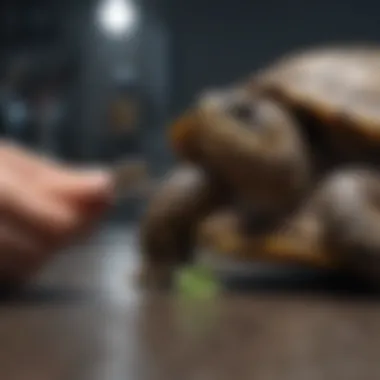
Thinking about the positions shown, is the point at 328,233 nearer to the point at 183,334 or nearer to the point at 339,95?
the point at 339,95

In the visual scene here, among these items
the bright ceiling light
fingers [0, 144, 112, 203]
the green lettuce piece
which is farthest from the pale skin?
the bright ceiling light

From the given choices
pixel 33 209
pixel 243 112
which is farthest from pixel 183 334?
pixel 243 112

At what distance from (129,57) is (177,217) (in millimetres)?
1320

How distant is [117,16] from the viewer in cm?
244

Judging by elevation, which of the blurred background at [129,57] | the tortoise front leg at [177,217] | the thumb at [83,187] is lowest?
the thumb at [83,187]

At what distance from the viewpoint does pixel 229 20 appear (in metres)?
2.35

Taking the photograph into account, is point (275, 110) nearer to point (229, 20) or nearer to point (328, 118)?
point (328, 118)

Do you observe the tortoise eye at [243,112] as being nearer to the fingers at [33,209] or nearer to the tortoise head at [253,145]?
the tortoise head at [253,145]

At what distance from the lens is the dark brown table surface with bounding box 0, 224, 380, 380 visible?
1.74 ft

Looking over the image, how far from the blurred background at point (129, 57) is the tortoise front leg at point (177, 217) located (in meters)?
1.15

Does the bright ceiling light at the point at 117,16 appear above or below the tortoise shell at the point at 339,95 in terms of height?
above

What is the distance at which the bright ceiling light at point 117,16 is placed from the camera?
2438 mm

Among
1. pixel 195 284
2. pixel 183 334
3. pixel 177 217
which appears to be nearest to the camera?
pixel 183 334

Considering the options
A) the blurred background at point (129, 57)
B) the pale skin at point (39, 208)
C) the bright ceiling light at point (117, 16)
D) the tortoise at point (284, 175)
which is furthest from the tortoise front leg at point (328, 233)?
the bright ceiling light at point (117, 16)
